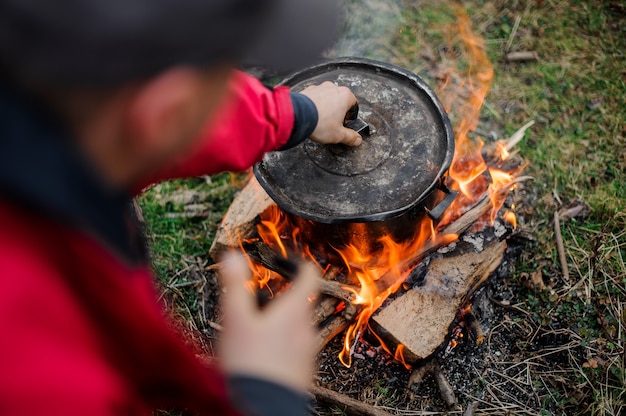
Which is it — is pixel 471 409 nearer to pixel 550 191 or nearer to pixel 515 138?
pixel 550 191

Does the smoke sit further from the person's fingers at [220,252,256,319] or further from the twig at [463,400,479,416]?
the person's fingers at [220,252,256,319]

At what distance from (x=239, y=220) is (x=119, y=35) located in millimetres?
2456

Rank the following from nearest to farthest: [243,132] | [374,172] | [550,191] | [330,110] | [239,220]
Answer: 1. [243,132]
2. [330,110]
3. [374,172]
4. [239,220]
5. [550,191]

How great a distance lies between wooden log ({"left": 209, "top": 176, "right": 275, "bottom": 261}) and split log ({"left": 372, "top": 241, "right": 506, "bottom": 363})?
0.95 meters

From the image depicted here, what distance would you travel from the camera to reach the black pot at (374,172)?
8.18 feet

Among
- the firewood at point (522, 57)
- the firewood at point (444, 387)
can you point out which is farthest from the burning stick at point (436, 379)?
the firewood at point (522, 57)

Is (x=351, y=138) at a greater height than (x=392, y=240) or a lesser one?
greater

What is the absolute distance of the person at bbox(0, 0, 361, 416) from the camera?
0.86 m

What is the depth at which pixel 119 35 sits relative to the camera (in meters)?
0.85

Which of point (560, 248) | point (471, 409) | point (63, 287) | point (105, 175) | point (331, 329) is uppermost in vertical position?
point (105, 175)

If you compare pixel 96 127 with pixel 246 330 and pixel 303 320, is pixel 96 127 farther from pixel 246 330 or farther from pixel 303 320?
pixel 303 320

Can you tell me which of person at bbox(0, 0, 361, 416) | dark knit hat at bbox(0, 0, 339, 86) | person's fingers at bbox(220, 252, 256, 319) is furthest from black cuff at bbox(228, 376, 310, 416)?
dark knit hat at bbox(0, 0, 339, 86)

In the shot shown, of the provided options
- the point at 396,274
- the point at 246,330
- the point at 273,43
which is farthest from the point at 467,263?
the point at 273,43

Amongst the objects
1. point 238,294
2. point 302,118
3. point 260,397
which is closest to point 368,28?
point 302,118
